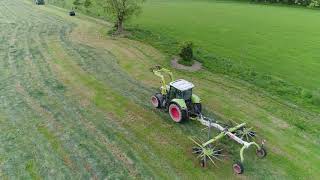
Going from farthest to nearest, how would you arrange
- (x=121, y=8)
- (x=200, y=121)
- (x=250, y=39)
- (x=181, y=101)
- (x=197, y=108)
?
1. (x=250, y=39)
2. (x=121, y=8)
3. (x=197, y=108)
4. (x=181, y=101)
5. (x=200, y=121)

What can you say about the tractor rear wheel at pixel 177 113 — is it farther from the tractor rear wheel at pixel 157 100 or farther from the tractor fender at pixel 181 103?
the tractor rear wheel at pixel 157 100

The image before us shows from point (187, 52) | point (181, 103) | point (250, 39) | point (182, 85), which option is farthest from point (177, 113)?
point (250, 39)

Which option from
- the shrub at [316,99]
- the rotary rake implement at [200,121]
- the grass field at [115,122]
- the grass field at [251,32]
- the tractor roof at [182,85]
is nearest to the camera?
the grass field at [115,122]

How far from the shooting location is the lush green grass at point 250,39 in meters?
23.5

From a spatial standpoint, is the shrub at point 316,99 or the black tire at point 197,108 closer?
the black tire at point 197,108

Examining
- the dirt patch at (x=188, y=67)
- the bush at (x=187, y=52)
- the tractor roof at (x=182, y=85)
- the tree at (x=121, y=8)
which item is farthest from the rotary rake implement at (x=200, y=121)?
the tree at (x=121, y=8)

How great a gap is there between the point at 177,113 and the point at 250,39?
67.3ft

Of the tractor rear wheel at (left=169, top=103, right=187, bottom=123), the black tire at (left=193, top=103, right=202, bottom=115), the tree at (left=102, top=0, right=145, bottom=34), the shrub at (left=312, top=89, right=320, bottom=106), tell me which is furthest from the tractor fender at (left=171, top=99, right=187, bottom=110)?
the tree at (left=102, top=0, right=145, bottom=34)

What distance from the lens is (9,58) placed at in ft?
85.1

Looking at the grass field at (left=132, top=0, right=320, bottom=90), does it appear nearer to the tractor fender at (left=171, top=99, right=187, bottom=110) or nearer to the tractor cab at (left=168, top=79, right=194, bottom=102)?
the tractor cab at (left=168, top=79, right=194, bottom=102)

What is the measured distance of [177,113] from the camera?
54.8ft

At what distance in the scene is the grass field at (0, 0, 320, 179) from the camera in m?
13.8

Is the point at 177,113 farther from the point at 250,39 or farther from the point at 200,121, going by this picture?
the point at 250,39

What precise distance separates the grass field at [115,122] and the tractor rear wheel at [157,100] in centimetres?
41
